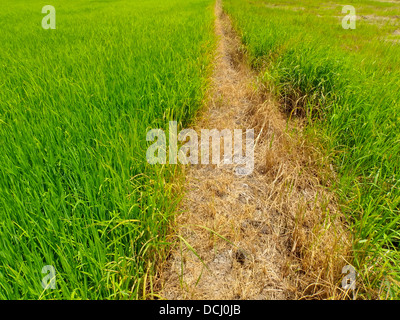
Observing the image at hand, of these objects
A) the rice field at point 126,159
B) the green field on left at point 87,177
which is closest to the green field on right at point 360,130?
the rice field at point 126,159

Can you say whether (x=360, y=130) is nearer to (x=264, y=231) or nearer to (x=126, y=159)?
(x=264, y=231)

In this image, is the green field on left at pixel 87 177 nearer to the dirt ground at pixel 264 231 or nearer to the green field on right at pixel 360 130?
the dirt ground at pixel 264 231

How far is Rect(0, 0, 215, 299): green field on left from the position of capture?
78 cm

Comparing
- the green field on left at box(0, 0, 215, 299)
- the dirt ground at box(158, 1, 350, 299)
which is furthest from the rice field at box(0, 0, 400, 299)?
the dirt ground at box(158, 1, 350, 299)

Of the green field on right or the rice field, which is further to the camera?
the green field on right

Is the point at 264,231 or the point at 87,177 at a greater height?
the point at 87,177

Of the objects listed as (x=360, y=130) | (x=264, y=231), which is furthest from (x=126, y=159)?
(x=360, y=130)

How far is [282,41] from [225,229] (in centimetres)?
338

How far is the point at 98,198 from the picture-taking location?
3.25 ft

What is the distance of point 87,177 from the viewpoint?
107 cm

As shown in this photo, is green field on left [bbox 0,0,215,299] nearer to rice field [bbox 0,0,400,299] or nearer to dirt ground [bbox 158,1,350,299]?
rice field [bbox 0,0,400,299]

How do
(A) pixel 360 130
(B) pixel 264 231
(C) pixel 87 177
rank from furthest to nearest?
(A) pixel 360 130, (B) pixel 264 231, (C) pixel 87 177

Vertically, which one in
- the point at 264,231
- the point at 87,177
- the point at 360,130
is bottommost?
the point at 264,231
